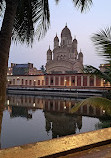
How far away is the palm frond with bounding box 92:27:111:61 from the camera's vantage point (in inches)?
148

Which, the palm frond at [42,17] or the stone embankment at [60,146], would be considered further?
the palm frond at [42,17]

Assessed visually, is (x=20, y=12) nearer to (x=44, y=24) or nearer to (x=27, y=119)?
(x=44, y=24)

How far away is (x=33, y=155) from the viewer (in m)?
1.88

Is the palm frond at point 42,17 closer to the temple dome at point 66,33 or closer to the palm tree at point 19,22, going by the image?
the palm tree at point 19,22

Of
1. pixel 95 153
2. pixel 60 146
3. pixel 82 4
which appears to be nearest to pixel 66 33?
pixel 82 4

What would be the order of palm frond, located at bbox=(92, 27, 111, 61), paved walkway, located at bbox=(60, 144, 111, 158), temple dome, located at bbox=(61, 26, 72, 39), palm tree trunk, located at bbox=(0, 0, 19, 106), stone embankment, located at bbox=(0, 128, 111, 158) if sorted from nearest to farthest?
stone embankment, located at bbox=(0, 128, 111, 158), paved walkway, located at bbox=(60, 144, 111, 158), palm tree trunk, located at bbox=(0, 0, 19, 106), palm frond, located at bbox=(92, 27, 111, 61), temple dome, located at bbox=(61, 26, 72, 39)

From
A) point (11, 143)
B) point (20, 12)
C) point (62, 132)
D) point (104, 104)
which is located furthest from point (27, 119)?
point (20, 12)

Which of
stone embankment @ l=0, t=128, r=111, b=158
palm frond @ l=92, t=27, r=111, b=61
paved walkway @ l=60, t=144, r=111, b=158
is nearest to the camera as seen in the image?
stone embankment @ l=0, t=128, r=111, b=158

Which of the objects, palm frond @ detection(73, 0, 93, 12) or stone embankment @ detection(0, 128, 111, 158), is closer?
stone embankment @ detection(0, 128, 111, 158)

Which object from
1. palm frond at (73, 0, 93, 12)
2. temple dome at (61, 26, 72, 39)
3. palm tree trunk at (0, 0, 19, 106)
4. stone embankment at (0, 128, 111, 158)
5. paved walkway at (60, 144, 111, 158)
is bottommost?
paved walkway at (60, 144, 111, 158)

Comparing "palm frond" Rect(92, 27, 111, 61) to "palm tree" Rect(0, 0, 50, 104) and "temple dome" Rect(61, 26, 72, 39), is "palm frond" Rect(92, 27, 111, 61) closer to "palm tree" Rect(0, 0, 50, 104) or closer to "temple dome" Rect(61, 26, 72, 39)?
"palm tree" Rect(0, 0, 50, 104)

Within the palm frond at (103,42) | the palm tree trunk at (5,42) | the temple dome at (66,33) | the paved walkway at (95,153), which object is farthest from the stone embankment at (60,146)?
the temple dome at (66,33)

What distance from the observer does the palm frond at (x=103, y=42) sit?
3.75 metres

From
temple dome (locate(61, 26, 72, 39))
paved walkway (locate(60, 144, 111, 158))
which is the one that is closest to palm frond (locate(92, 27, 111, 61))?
paved walkway (locate(60, 144, 111, 158))
